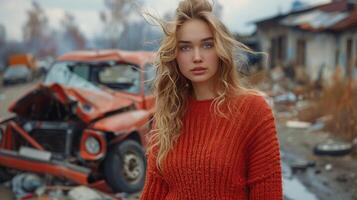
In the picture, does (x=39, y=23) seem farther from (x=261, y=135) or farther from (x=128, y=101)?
(x=261, y=135)

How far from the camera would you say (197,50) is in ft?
6.50

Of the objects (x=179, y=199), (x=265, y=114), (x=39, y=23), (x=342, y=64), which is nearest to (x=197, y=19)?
(x=265, y=114)

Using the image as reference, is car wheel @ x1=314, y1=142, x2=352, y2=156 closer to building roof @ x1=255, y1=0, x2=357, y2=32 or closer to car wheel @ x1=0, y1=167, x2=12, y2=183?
car wheel @ x1=0, y1=167, x2=12, y2=183

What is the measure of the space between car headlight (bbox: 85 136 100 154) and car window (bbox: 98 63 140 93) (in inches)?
56.4

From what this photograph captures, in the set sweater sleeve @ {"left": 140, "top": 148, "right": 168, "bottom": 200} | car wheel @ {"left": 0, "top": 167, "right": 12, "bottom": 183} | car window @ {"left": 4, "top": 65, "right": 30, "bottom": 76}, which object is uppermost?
sweater sleeve @ {"left": 140, "top": 148, "right": 168, "bottom": 200}

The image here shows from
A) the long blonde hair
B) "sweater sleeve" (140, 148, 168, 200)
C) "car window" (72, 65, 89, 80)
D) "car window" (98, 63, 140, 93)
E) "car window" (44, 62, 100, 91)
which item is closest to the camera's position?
the long blonde hair

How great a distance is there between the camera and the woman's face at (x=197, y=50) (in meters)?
1.98

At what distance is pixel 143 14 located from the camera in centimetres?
215

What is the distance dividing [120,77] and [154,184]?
4833 millimetres

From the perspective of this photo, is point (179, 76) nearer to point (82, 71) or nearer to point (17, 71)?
point (82, 71)

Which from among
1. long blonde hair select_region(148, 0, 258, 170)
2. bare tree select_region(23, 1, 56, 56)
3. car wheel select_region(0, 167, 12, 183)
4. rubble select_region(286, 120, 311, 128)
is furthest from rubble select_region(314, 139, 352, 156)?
bare tree select_region(23, 1, 56, 56)

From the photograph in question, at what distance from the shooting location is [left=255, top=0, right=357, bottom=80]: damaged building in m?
17.0

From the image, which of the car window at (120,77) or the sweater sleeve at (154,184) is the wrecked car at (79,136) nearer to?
the car window at (120,77)

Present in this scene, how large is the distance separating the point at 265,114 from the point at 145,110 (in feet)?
14.8
